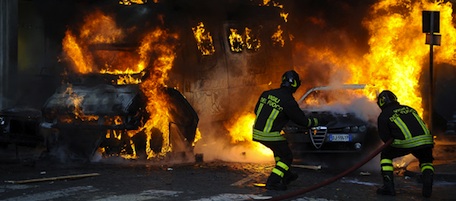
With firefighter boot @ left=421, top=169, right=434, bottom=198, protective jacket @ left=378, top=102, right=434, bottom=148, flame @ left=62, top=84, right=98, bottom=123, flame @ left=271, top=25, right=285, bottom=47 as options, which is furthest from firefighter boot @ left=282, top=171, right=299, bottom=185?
flame @ left=271, top=25, right=285, bottom=47

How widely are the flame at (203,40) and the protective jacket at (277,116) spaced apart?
3.95 m

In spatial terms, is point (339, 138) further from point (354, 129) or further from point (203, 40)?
point (203, 40)

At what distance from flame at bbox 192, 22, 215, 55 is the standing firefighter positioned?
478 centimetres

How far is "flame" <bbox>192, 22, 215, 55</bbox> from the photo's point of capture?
12.6 meters

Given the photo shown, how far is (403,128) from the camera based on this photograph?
8555 mm

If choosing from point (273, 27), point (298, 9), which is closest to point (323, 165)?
point (273, 27)

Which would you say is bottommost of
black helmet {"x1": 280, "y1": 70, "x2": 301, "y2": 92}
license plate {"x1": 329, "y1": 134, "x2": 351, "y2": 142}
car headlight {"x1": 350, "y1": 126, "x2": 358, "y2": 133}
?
license plate {"x1": 329, "y1": 134, "x2": 351, "y2": 142}

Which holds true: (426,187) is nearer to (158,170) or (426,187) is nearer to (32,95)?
(158,170)

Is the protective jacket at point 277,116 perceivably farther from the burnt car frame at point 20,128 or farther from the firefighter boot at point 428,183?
the burnt car frame at point 20,128

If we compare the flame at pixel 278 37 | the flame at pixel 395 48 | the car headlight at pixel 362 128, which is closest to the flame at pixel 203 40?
the flame at pixel 278 37

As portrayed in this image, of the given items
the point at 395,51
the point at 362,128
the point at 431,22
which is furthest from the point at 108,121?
the point at 395,51

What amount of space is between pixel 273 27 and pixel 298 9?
12.5 feet

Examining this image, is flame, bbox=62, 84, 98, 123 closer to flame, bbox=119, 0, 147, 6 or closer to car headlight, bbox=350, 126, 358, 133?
flame, bbox=119, 0, 147, 6

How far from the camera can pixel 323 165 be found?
1160cm
